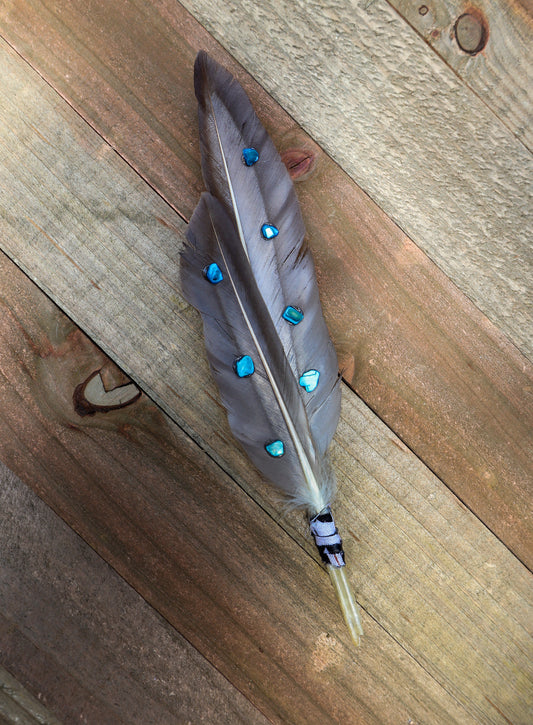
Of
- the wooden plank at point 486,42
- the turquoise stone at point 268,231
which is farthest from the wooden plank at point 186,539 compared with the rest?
the wooden plank at point 486,42

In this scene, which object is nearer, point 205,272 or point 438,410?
point 205,272

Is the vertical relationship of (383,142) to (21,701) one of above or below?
above

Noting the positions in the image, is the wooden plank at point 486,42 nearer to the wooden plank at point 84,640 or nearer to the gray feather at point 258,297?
the gray feather at point 258,297

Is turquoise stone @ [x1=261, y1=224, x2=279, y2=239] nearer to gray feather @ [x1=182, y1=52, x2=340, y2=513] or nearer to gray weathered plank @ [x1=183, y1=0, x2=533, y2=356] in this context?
gray feather @ [x1=182, y1=52, x2=340, y2=513]

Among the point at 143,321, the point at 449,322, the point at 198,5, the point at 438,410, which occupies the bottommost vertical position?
the point at 438,410

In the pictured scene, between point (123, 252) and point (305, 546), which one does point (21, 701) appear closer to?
point (305, 546)

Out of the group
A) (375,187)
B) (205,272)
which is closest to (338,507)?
(205,272)

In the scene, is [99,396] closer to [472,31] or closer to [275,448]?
[275,448]
